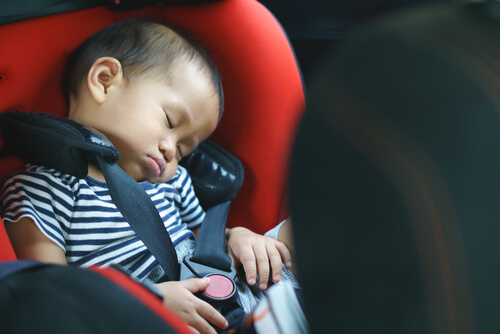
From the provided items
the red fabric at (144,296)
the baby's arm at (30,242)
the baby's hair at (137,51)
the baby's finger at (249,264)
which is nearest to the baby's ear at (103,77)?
the baby's hair at (137,51)

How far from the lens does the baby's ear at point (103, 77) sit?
90 centimetres

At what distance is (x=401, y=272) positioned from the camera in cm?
36

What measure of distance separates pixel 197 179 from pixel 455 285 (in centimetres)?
78

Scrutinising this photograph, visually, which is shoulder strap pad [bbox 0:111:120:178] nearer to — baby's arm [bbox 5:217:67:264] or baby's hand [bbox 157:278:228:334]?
baby's arm [bbox 5:217:67:264]

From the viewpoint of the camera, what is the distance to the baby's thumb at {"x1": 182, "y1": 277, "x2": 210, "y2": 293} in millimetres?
767

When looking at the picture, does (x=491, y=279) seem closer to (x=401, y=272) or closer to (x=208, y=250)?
(x=401, y=272)

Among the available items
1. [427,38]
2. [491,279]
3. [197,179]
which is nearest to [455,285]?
[491,279]

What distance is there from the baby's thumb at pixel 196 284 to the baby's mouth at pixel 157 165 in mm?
216

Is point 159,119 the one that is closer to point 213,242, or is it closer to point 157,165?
point 157,165

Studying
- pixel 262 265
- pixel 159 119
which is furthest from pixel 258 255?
pixel 159 119

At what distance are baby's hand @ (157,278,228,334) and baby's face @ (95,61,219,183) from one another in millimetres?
236

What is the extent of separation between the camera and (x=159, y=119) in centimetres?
89

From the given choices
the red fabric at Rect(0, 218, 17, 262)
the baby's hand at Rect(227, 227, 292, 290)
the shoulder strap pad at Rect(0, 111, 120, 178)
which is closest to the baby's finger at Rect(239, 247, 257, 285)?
the baby's hand at Rect(227, 227, 292, 290)

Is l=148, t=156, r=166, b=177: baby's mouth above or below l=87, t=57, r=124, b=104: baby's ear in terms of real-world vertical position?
below
